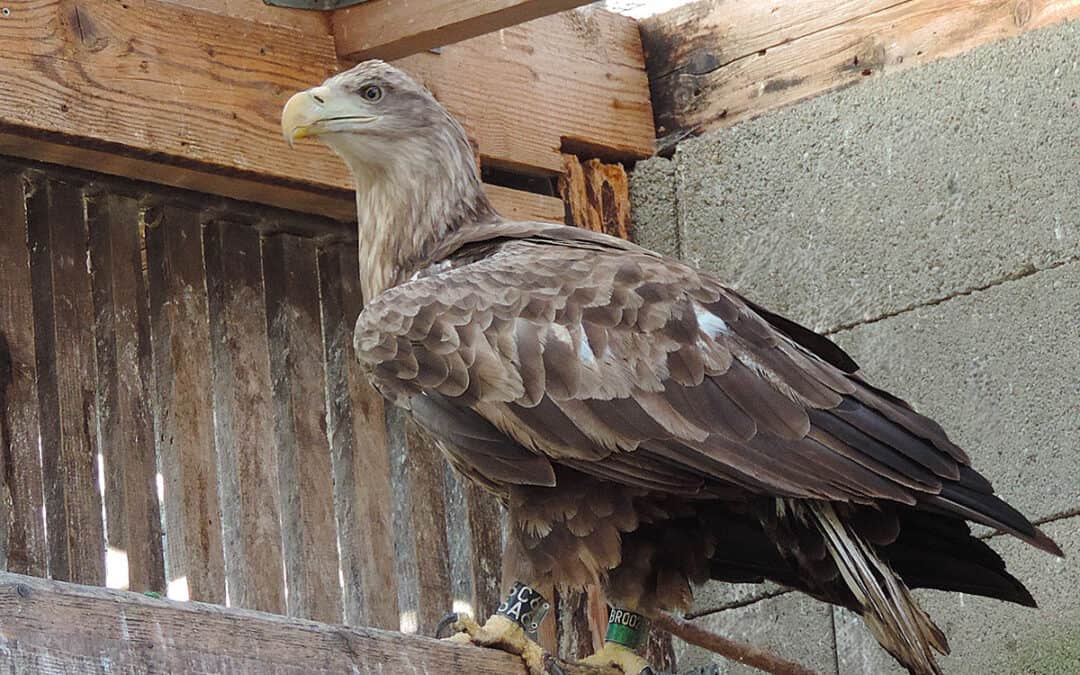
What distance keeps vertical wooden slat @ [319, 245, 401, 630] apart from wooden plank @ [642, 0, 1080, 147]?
4.39ft

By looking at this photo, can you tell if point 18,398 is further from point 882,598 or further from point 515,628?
point 882,598

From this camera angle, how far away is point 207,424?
20.1 ft

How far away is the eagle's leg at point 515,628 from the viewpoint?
4836mm

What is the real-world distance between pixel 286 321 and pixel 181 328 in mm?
406

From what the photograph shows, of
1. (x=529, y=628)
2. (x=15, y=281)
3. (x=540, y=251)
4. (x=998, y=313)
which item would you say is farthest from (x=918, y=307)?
(x=15, y=281)

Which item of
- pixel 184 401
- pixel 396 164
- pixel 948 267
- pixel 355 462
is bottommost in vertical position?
pixel 355 462

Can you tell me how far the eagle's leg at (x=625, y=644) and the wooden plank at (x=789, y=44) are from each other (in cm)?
217

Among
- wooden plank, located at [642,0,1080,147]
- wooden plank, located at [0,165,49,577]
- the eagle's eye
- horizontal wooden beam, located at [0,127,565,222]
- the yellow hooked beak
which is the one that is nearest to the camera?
wooden plank, located at [0,165,49,577]

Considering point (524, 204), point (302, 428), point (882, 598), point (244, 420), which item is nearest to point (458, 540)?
point (302, 428)

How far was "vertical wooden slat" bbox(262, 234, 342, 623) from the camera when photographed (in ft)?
20.4

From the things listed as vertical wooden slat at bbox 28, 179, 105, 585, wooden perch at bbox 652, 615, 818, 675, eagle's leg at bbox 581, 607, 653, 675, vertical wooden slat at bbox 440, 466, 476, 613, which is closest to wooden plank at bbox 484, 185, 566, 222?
vertical wooden slat at bbox 440, 466, 476, 613

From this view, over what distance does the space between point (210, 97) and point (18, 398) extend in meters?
1.03

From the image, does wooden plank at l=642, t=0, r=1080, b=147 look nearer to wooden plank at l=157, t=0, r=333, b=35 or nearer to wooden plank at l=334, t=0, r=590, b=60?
wooden plank at l=334, t=0, r=590, b=60

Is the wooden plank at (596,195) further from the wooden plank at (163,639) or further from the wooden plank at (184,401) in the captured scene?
the wooden plank at (163,639)
